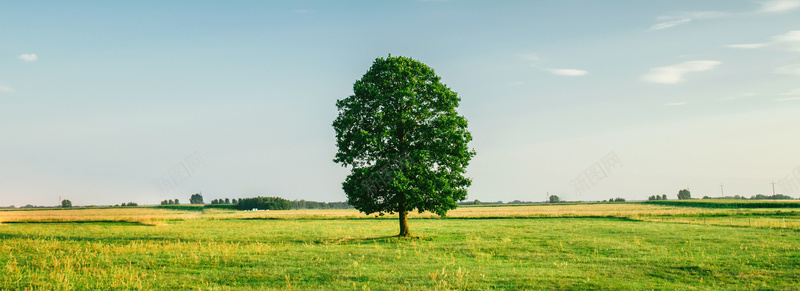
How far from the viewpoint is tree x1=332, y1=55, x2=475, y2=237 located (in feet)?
131

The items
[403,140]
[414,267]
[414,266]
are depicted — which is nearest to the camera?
[414,267]

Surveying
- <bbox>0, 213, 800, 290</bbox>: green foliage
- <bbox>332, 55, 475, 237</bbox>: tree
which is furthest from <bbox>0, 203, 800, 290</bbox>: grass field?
<bbox>332, 55, 475, 237</bbox>: tree

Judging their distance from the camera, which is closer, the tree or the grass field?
the grass field

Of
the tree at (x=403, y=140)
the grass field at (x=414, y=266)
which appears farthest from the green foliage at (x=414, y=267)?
the tree at (x=403, y=140)

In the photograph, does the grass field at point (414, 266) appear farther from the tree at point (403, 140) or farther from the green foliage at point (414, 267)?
the tree at point (403, 140)

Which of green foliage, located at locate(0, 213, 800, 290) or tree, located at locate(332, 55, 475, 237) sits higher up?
tree, located at locate(332, 55, 475, 237)

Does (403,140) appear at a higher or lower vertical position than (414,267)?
higher

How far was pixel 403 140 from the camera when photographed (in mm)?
41375

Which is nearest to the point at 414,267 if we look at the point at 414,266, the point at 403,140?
the point at 414,266

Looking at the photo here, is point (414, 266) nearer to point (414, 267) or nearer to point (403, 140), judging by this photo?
point (414, 267)

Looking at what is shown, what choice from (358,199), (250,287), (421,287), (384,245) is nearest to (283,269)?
(250,287)

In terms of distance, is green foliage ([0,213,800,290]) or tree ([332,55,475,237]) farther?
tree ([332,55,475,237])

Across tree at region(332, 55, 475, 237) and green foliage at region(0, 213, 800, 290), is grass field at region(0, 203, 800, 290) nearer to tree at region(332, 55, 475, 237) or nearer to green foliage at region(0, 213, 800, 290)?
green foliage at region(0, 213, 800, 290)

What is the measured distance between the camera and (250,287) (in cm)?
1941
